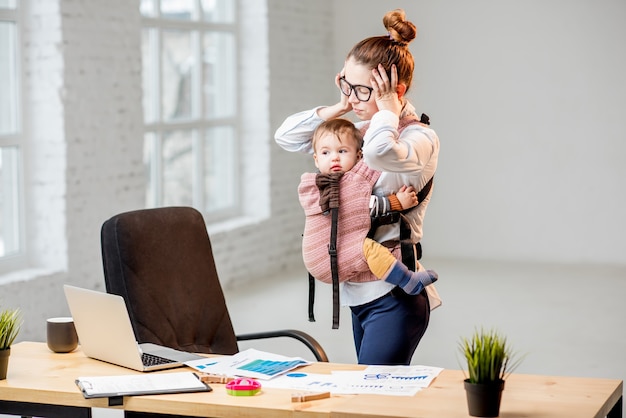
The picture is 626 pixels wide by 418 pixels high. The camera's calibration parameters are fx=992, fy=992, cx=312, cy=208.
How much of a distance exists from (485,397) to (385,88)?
37.9 inches

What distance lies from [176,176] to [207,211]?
471 millimetres

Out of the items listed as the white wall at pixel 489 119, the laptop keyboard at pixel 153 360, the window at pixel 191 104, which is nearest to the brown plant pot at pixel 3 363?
the laptop keyboard at pixel 153 360

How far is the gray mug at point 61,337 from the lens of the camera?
2736 mm

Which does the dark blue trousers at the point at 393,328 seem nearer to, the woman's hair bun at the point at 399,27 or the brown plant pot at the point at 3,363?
the woman's hair bun at the point at 399,27

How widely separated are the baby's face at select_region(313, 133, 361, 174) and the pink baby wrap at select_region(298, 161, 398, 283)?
3 cm

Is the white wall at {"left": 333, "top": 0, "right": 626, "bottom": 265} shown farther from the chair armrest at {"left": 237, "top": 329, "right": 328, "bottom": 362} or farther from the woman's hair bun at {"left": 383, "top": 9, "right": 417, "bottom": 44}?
the woman's hair bun at {"left": 383, "top": 9, "right": 417, "bottom": 44}

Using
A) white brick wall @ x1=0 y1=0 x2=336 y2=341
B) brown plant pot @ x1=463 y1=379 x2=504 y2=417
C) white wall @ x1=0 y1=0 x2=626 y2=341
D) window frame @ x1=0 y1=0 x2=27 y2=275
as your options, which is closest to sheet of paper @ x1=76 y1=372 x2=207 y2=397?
brown plant pot @ x1=463 y1=379 x2=504 y2=417

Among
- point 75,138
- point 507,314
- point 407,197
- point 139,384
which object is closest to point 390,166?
point 407,197

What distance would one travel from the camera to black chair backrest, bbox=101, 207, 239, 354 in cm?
314

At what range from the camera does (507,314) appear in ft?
20.8

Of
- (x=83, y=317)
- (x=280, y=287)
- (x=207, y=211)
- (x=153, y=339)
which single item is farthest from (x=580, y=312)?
(x=83, y=317)

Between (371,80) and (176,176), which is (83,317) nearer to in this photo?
(371,80)

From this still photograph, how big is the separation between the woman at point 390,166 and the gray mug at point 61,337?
2.50ft

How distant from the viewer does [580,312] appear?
643 centimetres
